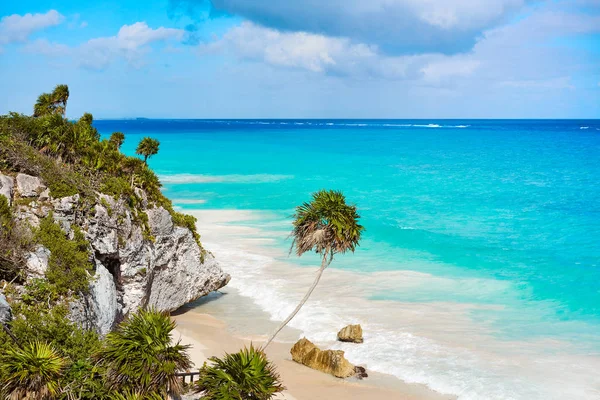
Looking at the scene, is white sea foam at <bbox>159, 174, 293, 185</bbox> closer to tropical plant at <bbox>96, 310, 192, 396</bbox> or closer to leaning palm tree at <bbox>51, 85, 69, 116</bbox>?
leaning palm tree at <bbox>51, 85, 69, 116</bbox>

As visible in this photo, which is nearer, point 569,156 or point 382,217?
point 382,217

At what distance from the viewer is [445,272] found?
106 feet

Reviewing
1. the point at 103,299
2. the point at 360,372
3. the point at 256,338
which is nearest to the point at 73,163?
the point at 103,299

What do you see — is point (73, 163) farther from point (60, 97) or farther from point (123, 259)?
point (60, 97)

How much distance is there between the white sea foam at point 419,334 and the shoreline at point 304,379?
0.74m

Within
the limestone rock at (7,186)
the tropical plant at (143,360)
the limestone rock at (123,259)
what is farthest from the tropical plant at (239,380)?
the limestone rock at (7,186)

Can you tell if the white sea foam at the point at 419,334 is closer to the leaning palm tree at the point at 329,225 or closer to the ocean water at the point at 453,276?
the ocean water at the point at 453,276

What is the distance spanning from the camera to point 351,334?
71.5 feet

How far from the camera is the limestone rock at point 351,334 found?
21.8 meters

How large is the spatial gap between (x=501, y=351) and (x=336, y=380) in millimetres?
7509

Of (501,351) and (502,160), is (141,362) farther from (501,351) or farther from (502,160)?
(502,160)

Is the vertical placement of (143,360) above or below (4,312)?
below

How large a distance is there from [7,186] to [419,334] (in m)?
16.7

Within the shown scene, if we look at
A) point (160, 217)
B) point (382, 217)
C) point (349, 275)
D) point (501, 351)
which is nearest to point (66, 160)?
point (160, 217)
